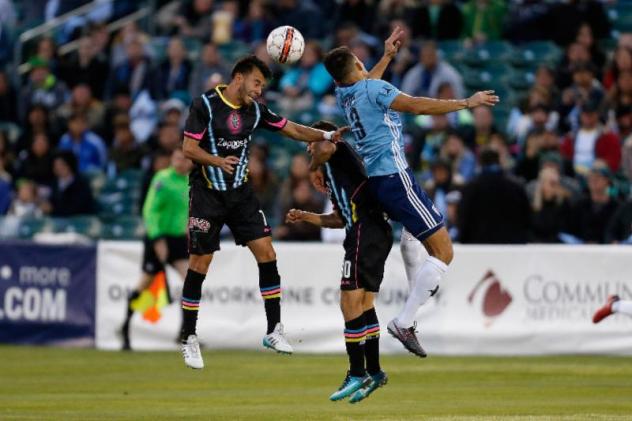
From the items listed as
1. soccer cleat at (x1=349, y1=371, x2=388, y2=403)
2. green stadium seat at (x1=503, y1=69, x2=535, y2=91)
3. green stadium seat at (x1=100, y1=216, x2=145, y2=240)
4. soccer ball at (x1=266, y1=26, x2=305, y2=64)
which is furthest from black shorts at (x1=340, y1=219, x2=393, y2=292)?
green stadium seat at (x1=503, y1=69, x2=535, y2=91)

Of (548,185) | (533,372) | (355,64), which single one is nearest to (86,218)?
(548,185)

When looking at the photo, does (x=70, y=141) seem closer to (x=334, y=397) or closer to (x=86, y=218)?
(x=86, y=218)

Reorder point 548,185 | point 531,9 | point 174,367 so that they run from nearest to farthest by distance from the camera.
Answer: point 174,367
point 548,185
point 531,9

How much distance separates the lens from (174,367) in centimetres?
1872

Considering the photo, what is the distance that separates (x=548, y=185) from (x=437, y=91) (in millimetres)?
3120

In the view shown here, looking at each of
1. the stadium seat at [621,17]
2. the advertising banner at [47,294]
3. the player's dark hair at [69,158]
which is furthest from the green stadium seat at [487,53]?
the advertising banner at [47,294]

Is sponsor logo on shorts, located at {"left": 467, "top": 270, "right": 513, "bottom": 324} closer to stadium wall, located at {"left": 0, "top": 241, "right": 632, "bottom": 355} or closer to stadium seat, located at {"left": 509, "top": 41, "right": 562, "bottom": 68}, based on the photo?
stadium wall, located at {"left": 0, "top": 241, "right": 632, "bottom": 355}

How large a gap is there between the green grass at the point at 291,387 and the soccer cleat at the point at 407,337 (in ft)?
1.74

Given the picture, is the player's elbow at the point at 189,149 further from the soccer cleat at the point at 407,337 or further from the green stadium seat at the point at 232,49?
the green stadium seat at the point at 232,49

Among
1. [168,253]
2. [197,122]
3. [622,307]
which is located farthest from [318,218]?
[168,253]

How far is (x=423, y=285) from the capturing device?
14047 millimetres

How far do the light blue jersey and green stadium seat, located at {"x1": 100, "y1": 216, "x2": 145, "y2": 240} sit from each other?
11414 mm

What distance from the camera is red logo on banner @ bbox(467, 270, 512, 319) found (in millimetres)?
20109

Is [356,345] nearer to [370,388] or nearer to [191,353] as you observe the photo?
[370,388]
